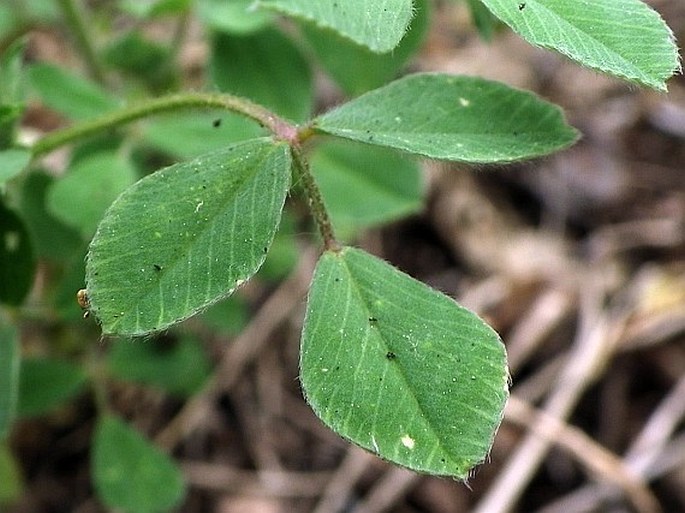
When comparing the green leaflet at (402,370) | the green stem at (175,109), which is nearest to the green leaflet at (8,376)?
the green stem at (175,109)

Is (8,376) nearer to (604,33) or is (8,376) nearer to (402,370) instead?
(402,370)

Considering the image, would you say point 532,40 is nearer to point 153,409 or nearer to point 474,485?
Result: point 474,485

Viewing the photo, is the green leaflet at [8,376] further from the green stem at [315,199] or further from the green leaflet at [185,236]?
the green stem at [315,199]

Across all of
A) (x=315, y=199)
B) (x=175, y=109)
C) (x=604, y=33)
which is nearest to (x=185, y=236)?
(x=315, y=199)

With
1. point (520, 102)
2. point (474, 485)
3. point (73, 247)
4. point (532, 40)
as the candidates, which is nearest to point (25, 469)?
point (73, 247)

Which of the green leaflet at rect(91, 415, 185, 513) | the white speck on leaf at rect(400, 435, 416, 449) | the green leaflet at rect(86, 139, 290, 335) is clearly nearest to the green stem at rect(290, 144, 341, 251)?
the green leaflet at rect(86, 139, 290, 335)

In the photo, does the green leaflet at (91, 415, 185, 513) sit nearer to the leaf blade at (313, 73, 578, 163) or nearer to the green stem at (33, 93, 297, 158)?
the green stem at (33, 93, 297, 158)
